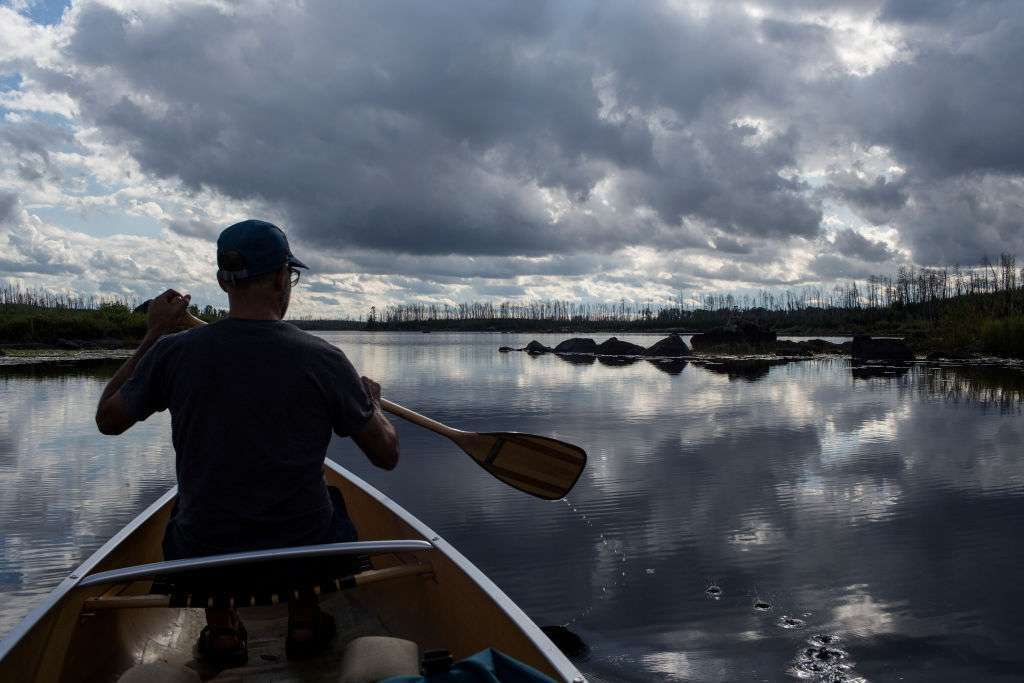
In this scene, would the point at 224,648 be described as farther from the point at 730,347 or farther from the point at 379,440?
Result: the point at 730,347

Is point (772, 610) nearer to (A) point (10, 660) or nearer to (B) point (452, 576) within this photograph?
(B) point (452, 576)

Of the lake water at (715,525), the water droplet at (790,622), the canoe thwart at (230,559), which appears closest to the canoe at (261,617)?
the canoe thwart at (230,559)

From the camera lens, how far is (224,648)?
3318mm

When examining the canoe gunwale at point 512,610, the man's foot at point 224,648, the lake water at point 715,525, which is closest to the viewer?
the canoe gunwale at point 512,610

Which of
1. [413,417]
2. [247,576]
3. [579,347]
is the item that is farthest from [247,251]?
[579,347]

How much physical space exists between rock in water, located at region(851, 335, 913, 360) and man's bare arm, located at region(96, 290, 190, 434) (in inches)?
1410

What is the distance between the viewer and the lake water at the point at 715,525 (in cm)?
465

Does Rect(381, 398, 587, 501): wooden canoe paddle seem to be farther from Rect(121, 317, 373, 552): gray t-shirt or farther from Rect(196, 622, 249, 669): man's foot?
Rect(121, 317, 373, 552): gray t-shirt

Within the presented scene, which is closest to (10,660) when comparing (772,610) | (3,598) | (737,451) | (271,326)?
(271,326)

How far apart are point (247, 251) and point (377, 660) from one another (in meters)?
1.48

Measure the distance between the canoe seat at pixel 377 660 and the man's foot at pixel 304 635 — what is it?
69cm

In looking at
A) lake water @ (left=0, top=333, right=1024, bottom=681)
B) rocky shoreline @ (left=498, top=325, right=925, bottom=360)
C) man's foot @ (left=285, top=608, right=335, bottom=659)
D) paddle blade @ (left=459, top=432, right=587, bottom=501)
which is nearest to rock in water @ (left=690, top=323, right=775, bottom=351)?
rocky shoreline @ (left=498, top=325, right=925, bottom=360)

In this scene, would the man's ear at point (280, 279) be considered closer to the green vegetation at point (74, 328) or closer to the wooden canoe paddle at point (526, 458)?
the wooden canoe paddle at point (526, 458)

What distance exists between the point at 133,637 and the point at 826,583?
15.0 feet
